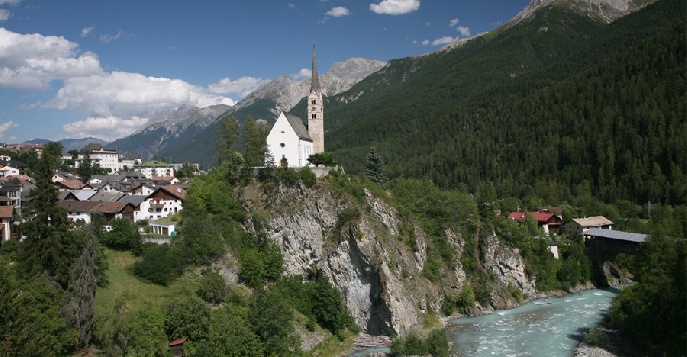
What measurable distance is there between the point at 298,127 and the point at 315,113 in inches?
155

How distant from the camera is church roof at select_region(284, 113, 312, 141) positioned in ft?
184

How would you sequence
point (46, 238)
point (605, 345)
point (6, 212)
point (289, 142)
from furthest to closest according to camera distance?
1. point (289, 142)
2. point (6, 212)
3. point (605, 345)
4. point (46, 238)

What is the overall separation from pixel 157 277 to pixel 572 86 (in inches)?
5165

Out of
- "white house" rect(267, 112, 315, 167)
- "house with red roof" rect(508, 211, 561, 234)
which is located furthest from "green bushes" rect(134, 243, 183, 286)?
"house with red roof" rect(508, 211, 561, 234)

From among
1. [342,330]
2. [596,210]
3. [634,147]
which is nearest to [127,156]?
[342,330]

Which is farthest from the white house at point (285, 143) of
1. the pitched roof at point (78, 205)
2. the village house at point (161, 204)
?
the pitched roof at point (78, 205)

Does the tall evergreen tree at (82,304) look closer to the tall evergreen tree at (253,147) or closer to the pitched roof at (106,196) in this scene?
the tall evergreen tree at (253,147)

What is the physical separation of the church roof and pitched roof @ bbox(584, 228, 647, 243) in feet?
137

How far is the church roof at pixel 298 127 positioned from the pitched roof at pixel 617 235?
41.6 m

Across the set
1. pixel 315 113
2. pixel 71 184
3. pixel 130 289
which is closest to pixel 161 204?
pixel 130 289

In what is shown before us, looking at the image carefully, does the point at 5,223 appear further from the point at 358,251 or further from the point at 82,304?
the point at 358,251

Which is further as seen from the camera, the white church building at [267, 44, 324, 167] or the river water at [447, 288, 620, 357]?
the white church building at [267, 44, 324, 167]

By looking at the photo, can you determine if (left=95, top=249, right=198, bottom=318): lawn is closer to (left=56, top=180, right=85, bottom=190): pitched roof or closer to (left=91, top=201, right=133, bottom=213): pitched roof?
(left=91, top=201, right=133, bottom=213): pitched roof

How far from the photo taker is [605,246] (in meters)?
62.0
